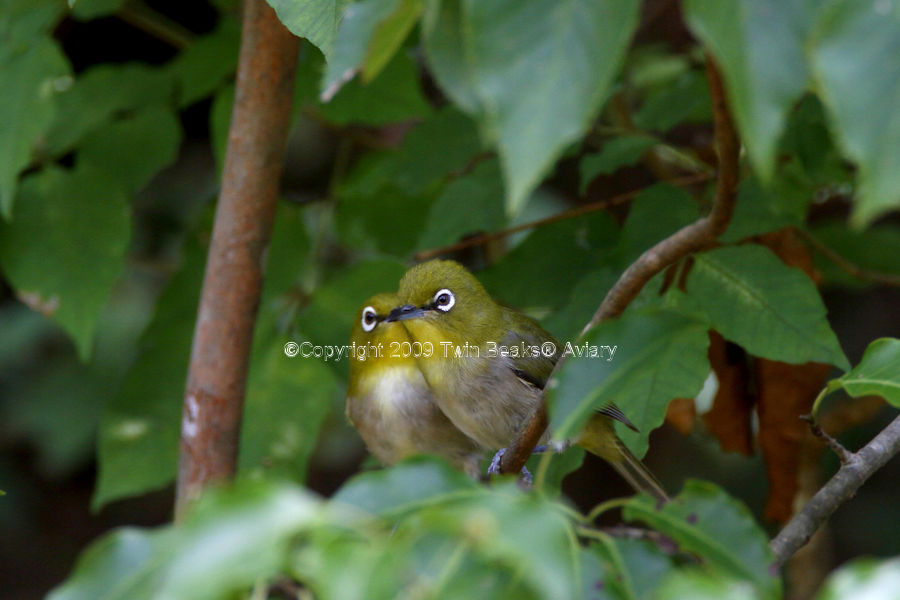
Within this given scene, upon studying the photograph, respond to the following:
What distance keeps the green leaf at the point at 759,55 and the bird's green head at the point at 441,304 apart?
190 cm

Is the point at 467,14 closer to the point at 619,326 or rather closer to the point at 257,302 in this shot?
the point at 619,326

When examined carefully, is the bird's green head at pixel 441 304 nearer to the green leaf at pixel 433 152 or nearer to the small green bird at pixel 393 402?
the small green bird at pixel 393 402

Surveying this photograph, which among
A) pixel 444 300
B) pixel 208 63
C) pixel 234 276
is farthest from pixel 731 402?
pixel 208 63

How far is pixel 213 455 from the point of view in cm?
286

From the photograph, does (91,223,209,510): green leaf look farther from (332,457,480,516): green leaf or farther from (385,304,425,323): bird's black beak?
(332,457,480,516): green leaf

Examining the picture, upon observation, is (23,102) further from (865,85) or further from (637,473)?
(865,85)

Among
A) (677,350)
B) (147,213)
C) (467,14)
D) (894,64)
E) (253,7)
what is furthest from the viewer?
(147,213)

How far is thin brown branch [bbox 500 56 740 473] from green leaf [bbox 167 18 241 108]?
1.99 metres

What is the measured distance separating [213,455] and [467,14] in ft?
6.60

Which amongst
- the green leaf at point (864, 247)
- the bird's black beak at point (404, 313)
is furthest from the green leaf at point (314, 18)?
the green leaf at point (864, 247)

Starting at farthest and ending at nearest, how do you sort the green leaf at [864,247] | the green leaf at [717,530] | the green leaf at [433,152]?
the green leaf at [864,247] → the green leaf at [433,152] → the green leaf at [717,530]

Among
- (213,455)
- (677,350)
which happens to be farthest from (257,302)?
(677,350)

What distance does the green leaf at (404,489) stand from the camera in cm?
129

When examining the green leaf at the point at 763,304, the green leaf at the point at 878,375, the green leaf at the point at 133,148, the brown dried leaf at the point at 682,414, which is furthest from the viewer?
the green leaf at the point at 133,148
